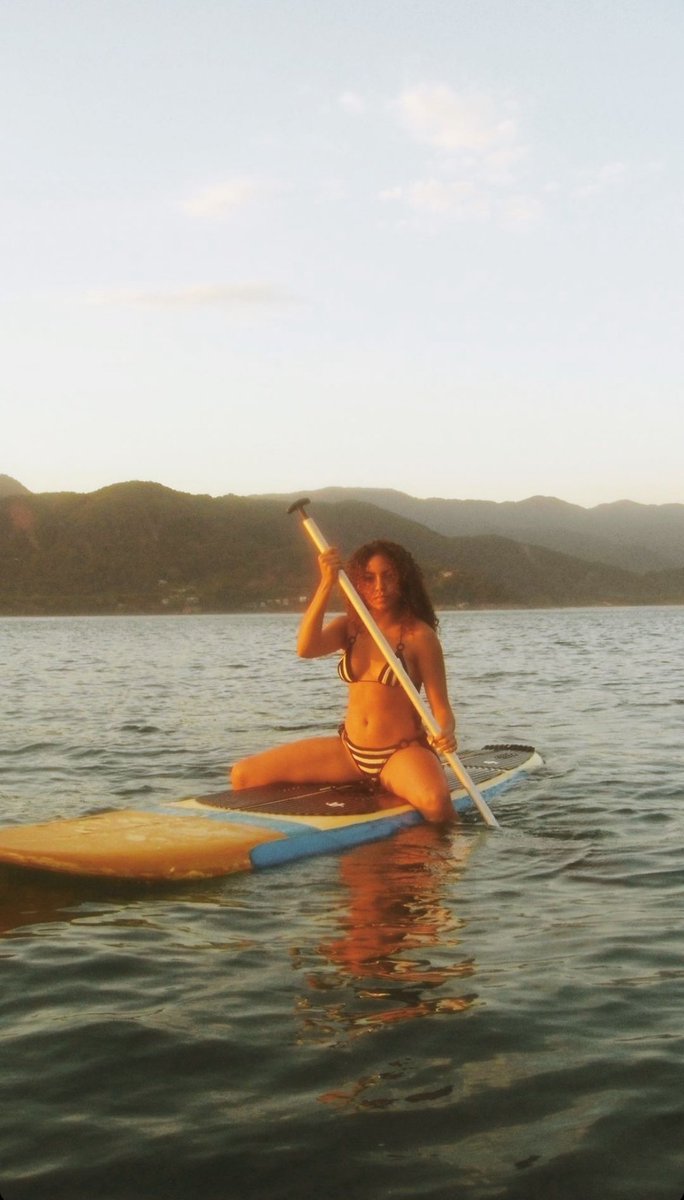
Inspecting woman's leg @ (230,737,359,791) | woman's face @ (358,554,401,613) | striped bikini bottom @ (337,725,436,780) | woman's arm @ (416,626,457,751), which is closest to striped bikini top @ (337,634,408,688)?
woman's arm @ (416,626,457,751)

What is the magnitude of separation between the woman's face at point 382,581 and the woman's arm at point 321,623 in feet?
0.88

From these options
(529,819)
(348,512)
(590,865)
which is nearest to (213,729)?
(529,819)

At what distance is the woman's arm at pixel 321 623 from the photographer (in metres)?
6.78

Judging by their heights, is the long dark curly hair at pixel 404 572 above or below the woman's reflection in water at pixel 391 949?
above

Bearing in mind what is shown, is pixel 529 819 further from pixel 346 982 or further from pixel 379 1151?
pixel 379 1151

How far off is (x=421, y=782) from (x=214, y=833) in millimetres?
1525

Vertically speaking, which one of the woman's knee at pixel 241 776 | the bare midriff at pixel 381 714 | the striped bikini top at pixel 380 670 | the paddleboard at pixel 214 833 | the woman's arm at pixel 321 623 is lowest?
the paddleboard at pixel 214 833

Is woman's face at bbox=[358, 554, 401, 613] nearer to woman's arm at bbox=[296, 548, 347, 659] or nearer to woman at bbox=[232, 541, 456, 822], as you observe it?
woman at bbox=[232, 541, 456, 822]

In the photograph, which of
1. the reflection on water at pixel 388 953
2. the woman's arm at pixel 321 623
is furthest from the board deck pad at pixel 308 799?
the woman's arm at pixel 321 623

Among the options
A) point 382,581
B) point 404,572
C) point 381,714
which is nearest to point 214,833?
point 381,714

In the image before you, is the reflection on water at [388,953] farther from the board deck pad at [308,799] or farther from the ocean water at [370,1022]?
the board deck pad at [308,799]

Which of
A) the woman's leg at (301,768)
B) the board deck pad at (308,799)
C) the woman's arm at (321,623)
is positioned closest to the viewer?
the woman's arm at (321,623)

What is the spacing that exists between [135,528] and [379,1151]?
147952 mm

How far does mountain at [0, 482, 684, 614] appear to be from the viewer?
13175 centimetres
